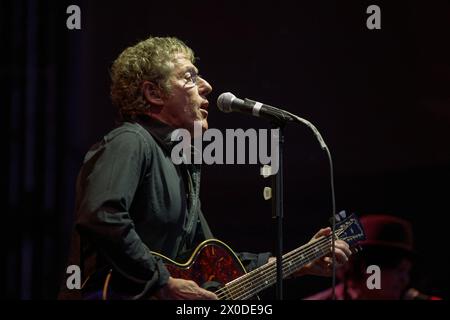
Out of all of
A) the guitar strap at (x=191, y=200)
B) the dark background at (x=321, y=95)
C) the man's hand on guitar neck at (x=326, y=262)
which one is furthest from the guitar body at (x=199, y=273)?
the dark background at (x=321, y=95)

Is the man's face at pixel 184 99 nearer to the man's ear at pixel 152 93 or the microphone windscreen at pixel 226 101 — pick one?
the man's ear at pixel 152 93

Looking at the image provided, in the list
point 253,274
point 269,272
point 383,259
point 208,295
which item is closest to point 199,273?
point 208,295

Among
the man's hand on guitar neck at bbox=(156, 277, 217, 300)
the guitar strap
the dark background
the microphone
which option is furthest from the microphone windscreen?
the dark background

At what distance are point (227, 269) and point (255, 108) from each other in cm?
70

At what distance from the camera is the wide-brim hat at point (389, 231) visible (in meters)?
3.98

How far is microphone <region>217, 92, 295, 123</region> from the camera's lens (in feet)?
8.55

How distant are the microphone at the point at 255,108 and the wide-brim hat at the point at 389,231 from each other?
157 centimetres

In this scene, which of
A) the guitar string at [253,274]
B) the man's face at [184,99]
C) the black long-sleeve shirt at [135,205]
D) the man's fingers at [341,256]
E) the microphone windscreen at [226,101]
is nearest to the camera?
the black long-sleeve shirt at [135,205]

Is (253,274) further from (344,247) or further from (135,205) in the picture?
(135,205)

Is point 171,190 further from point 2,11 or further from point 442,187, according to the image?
point 442,187

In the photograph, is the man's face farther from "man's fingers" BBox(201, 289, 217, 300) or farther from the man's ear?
"man's fingers" BBox(201, 289, 217, 300)

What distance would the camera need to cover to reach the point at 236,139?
3.83m

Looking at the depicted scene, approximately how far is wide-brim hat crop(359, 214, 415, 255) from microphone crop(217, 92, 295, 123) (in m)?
1.57

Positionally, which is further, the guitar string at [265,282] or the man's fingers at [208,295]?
the guitar string at [265,282]
